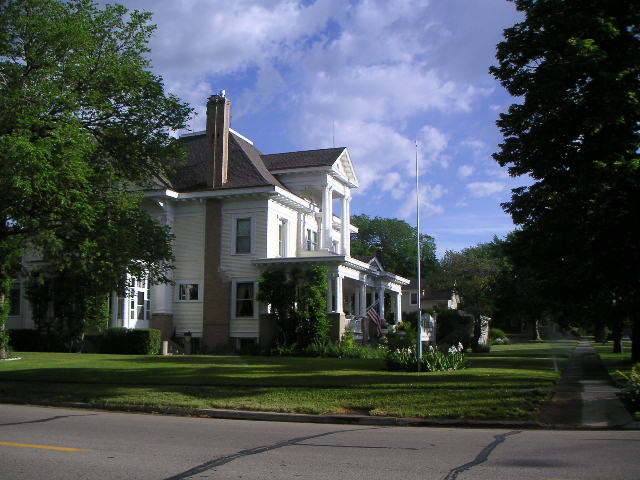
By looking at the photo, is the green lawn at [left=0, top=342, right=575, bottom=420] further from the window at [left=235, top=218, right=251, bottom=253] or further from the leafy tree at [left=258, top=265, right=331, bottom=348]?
the window at [left=235, top=218, right=251, bottom=253]

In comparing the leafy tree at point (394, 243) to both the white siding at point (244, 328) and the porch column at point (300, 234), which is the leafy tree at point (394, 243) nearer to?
the porch column at point (300, 234)

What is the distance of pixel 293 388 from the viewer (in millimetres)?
15367

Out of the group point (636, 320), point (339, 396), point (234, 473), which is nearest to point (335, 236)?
point (636, 320)

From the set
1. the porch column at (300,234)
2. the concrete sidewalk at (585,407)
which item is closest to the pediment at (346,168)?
the porch column at (300,234)

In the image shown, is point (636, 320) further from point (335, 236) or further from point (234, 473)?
point (335, 236)

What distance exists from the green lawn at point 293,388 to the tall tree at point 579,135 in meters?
3.48

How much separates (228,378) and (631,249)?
11231mm

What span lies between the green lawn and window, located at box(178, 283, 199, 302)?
39.8 feet

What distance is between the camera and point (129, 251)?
63.9 ft

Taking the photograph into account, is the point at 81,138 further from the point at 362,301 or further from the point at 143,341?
the point at 362,301

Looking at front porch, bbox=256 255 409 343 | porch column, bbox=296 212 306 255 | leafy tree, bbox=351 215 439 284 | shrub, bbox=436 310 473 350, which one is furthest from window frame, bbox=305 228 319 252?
leafy tree, bbox=351 215 439 284

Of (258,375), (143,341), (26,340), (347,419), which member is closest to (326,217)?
(143,341)

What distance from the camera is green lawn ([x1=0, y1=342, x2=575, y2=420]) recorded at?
13086mm

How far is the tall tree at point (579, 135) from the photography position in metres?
16.1
